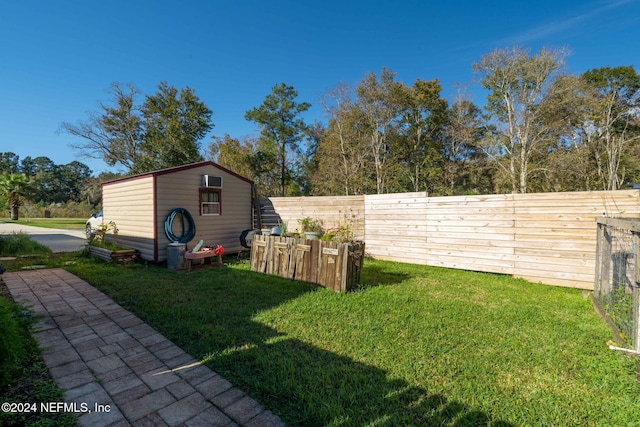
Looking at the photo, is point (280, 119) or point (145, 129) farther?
point (280, 119)

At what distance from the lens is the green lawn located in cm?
188

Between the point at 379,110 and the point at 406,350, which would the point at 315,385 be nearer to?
the point at 406,350

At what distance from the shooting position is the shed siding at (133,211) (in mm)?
6719

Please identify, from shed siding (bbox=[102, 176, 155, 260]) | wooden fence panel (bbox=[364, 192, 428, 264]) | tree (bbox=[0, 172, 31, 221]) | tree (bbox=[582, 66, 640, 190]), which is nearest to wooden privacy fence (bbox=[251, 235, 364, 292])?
wooden fence panel (bbox=[364, 192, 428, 264])

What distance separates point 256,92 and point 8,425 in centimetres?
2099

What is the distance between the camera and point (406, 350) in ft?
8.64

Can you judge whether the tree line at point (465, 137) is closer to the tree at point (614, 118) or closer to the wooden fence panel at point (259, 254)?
the tree at point (614, 118)

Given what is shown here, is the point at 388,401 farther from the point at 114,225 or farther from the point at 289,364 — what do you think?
the point at 114,225

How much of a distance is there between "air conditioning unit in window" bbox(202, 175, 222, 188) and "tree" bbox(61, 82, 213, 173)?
553 inches

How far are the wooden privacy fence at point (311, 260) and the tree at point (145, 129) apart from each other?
17076 millimetres

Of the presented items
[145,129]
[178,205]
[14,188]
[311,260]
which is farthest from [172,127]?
[311,260]

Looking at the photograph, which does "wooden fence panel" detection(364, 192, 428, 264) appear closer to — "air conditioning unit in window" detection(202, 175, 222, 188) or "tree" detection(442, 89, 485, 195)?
"air conditioning unit in window" detection(202, 175, 222, 188)

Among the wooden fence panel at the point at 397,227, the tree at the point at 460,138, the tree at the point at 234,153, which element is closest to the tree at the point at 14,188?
the tree at the point at 234,153

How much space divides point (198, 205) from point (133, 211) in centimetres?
167
